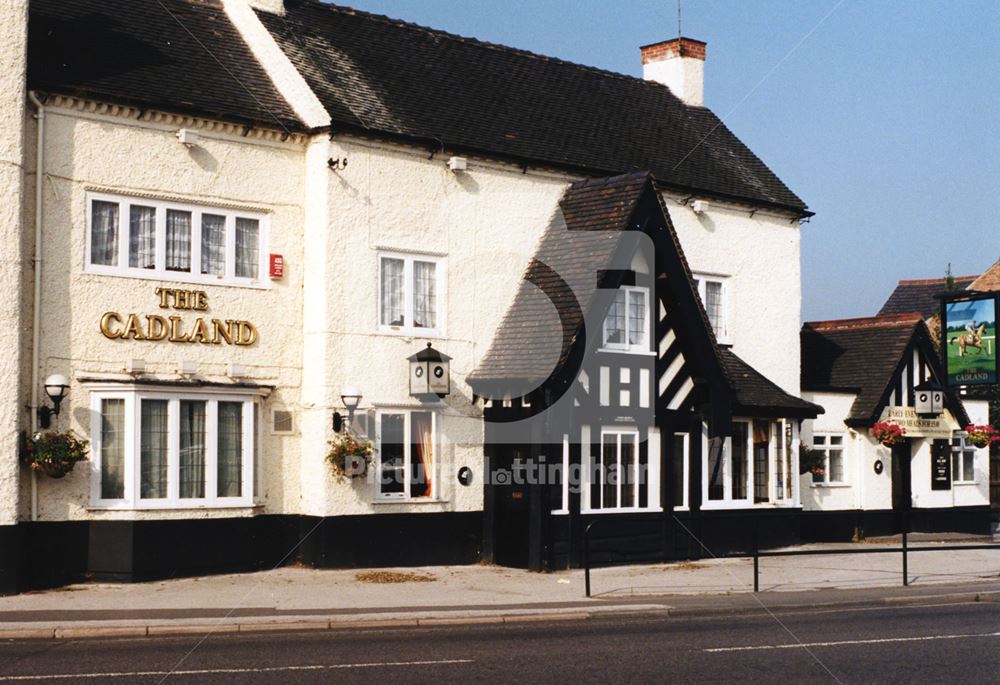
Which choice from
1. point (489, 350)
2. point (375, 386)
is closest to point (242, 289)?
point (375, 386)

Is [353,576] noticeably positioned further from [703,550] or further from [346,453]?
[703,550]

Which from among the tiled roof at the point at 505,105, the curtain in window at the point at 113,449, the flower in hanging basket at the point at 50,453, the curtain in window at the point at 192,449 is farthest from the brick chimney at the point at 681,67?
the flower in hanging basket at the point at 50,453

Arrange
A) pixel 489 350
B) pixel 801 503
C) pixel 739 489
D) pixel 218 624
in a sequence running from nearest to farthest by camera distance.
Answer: pixel 218 624 → pixel 489 350 → pixel 739 489 → pixel 801 503

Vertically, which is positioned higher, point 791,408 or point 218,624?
point 791,408

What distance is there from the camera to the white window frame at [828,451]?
1178 inches

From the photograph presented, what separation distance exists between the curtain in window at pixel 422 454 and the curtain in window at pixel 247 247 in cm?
378

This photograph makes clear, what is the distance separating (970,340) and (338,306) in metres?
11.0

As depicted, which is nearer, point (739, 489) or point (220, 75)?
point (220, 75)

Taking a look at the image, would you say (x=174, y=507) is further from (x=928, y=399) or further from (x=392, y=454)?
(x=928, y=399)

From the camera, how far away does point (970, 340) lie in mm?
23375

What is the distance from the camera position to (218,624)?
1562 cm

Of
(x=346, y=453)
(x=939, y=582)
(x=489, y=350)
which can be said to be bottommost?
(x=939, y=582)

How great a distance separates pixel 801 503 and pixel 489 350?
907 centimetres

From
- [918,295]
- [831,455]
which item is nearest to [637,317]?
[831,455]
